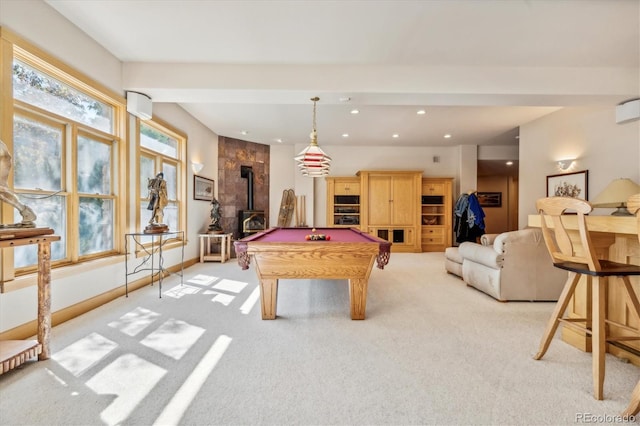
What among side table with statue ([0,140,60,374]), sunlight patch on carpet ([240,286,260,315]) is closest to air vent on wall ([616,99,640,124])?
sunlight patch on carpet ([240,286,260,315])

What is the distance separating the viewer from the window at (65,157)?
241 cm

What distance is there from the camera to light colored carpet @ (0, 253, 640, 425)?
1.47 metres

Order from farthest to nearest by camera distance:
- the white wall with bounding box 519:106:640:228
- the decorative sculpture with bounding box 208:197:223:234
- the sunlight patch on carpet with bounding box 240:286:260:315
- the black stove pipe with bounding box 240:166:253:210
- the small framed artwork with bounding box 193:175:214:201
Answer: the black stove pipe with bounding box 240:166:253:210 < the decorative sculpture with bounding box 208:197:223:234 < the small framed artwork with bounding box 193:175:214:201 < the white wall with bounding box 519:106:640:228 < the sunlight patch on carpet with bounding box 240:286:260:315

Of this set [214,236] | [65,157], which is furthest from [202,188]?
[65,157]

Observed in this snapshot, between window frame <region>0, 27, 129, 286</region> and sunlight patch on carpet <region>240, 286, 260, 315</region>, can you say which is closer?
window frame <region>0, 27, 129, 286</region>

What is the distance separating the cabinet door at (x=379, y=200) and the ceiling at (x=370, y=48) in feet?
11.9

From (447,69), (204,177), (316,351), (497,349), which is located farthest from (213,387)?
(204,177)

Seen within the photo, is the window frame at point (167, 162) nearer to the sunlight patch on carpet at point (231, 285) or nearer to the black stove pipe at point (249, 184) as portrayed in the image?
the sunlight patch on carpet at point (231, 285)

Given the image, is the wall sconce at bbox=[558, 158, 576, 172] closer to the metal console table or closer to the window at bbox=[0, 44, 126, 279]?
the metal console table

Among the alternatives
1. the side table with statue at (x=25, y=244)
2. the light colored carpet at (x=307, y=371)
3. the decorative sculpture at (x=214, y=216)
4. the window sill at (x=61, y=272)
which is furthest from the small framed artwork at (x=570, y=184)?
the window sill at (x=61, y=272)

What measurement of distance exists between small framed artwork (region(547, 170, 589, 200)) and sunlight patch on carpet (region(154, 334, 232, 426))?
563 centimetres

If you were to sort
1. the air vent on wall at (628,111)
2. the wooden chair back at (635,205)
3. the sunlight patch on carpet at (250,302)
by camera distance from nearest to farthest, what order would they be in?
the wooden chair back at (635,205), the sunlight patch on carpet at (250,302), the air vent on wall at (628,111)

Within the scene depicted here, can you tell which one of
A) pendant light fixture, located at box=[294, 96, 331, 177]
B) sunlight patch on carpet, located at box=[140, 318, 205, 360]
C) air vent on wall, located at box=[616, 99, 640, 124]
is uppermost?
air vent on wall, located at box=[616, 99, 640, 124]

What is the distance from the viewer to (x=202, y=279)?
432cm
